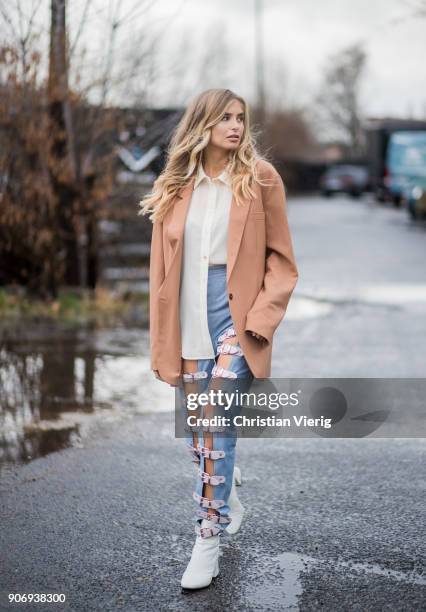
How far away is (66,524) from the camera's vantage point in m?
4.45

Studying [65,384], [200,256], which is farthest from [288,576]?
→ [65,384]

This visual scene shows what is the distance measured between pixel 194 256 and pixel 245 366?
49 centimetres

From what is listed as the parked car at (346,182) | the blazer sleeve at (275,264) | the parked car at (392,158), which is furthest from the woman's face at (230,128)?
the parked car at (346,182)

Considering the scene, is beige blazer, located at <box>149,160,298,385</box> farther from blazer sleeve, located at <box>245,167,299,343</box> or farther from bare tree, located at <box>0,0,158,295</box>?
bare tree, located at <box>0,0,158,295</box>

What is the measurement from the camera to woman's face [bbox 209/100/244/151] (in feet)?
12.7

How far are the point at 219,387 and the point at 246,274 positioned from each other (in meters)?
0.46

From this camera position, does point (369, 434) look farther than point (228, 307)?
Yes

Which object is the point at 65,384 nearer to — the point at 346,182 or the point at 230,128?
the point at 230,128

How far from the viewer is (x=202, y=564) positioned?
3773mm

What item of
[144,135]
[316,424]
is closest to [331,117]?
[144,135]

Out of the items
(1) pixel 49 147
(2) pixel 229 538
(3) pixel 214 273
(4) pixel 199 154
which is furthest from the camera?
(1) pixel 49 147

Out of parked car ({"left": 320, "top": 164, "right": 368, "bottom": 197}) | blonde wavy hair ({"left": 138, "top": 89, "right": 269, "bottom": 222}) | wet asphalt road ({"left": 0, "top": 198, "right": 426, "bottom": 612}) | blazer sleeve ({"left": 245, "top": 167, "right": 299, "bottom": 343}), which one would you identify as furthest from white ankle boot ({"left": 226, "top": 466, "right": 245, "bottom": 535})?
parked car ({"left": 320, "top": 164, "right": 368, "bottom": 197})

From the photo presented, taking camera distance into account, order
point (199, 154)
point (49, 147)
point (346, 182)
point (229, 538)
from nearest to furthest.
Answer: point (199, 154) < point (229, 538) < point (49, 147) < point (346, 182)

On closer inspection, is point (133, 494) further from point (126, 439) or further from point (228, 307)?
point (228, 307)
